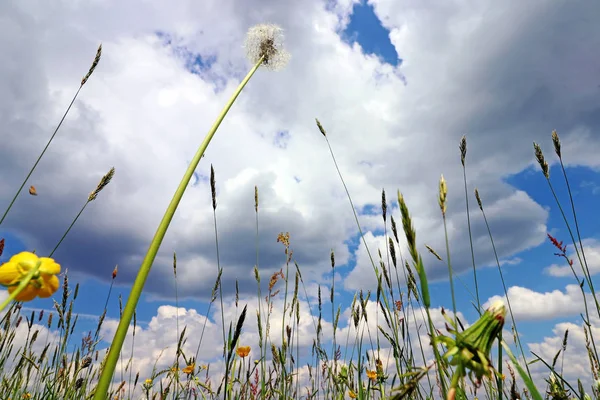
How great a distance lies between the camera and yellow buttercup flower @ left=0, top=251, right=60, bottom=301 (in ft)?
3.32

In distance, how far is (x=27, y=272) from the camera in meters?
1.03

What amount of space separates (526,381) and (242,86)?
162cm

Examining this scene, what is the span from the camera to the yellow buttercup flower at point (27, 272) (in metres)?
1.01

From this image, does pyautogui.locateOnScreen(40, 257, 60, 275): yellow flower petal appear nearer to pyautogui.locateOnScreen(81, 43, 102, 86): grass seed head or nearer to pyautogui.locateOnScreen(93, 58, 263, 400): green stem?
pyautogui.locateOnScreen(93, 58, 263, 400): green stem

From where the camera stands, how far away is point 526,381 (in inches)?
41.8

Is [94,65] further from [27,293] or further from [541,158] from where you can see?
[541,158]

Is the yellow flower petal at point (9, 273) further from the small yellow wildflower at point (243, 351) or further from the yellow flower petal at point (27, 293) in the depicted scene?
the small yellow wildflower at point (243, 351)

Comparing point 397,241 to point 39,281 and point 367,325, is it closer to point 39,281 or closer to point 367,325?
point 367,325

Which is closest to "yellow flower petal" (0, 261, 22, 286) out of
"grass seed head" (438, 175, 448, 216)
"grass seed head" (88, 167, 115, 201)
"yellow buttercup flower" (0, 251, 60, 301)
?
"yellow buttercup flower" (0, 251, 60, 301)

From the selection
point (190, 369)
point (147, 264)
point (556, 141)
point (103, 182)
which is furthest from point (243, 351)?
point (556, 141)

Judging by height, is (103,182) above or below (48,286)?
above

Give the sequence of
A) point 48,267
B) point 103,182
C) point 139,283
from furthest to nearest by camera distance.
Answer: point 103,182, point 139,283, point 48,267

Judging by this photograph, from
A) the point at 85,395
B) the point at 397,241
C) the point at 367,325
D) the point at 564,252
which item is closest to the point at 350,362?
the point at 367,325

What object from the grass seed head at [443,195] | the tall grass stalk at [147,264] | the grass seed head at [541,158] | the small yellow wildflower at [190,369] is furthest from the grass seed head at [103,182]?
the grass seed head at [541,158]
